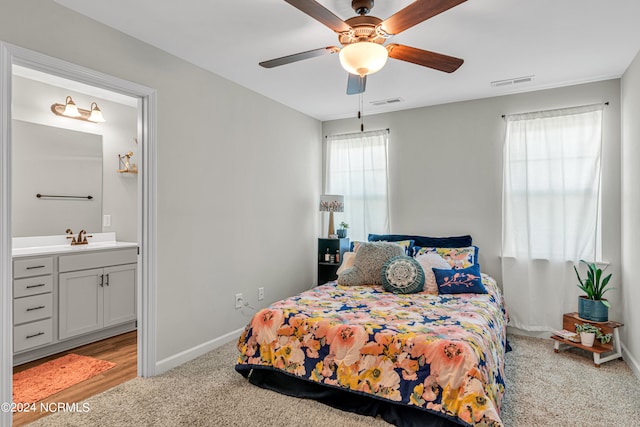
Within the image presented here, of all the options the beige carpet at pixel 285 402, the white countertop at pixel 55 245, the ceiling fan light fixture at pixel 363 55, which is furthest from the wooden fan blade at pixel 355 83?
the white countertop at pixel 55 245

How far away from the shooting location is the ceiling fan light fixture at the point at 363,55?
6.55ft

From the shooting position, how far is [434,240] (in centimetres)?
404

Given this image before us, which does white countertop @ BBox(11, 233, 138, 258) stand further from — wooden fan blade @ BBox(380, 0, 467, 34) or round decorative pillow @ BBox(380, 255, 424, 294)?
wooden fan blade @ BBox(380, 0, 467, 34)

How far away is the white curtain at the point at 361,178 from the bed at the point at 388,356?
70.7 inches

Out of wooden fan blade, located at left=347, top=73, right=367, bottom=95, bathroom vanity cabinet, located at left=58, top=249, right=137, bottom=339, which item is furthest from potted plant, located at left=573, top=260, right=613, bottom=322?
bathroom vanity cabinet, located at left=58, top=249, right=137, bottom=339

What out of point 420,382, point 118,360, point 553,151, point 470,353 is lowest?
point 118,360

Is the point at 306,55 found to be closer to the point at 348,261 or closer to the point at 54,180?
the point at 348,261

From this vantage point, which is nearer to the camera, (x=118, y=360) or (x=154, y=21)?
(x=154, y=21)

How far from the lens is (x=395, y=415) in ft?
7.05

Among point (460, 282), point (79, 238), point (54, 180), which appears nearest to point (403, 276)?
point (460, 282)

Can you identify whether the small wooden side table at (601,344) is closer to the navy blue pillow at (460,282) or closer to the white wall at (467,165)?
the white wall at (467,165)

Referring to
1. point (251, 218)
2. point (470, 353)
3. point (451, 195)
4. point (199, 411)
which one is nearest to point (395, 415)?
point (470, 353)

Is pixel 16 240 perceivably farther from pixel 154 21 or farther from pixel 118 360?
pixel 154 21

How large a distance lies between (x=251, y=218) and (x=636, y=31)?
3.48 m
